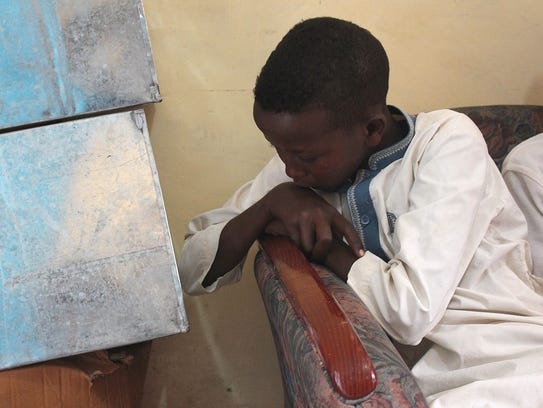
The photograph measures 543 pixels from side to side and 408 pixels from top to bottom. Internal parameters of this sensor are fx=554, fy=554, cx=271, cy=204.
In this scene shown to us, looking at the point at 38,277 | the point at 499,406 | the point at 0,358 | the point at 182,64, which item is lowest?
the point at 499,406

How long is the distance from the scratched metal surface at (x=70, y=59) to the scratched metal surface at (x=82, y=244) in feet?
0.42

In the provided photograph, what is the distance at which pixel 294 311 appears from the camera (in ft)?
3.05

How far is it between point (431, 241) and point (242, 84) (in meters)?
0.83

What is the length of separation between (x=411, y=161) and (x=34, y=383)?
85cm

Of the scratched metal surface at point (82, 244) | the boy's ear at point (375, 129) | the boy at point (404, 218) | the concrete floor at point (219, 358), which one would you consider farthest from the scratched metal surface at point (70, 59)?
the concrete floor at point (219, 358)

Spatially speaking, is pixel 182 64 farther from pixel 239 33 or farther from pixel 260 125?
pixel 260 125

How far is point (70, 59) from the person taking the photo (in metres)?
1.17

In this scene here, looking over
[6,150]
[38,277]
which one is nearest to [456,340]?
[38,277]

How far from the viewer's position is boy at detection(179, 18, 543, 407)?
986 mm

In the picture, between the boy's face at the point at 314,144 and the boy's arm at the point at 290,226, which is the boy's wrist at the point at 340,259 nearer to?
the boy's arm at the point at 290,226

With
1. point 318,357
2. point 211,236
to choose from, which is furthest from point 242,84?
point 318,357

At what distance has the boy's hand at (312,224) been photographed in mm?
1117

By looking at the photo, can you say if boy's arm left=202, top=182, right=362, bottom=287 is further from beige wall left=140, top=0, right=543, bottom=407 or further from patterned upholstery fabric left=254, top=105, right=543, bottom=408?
beige wall left=140, top=0, right=543, bottom=407

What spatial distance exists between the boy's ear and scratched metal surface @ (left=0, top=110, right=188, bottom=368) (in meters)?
0.44
